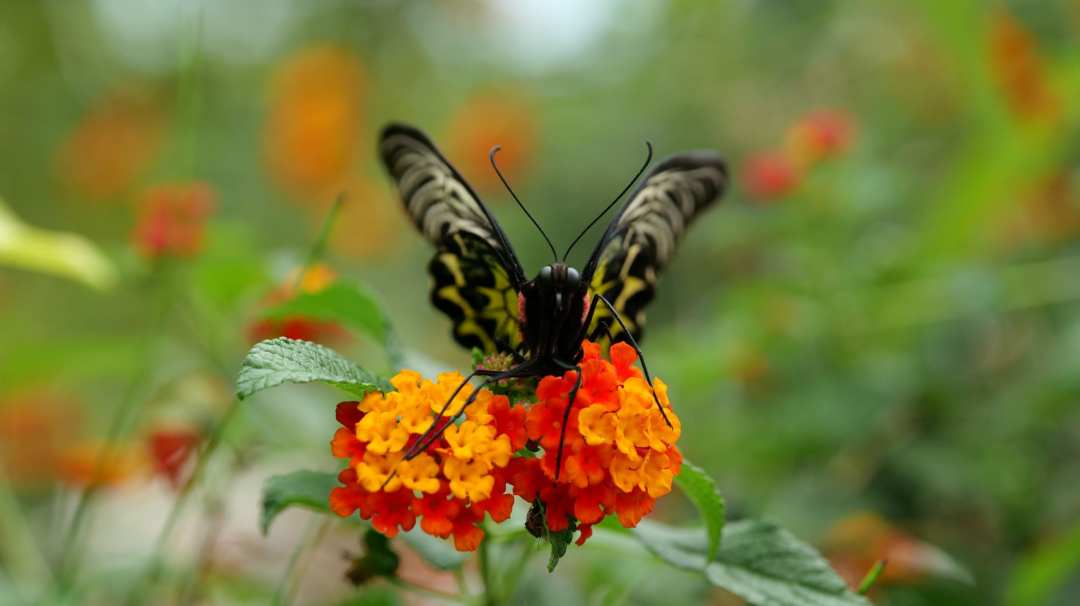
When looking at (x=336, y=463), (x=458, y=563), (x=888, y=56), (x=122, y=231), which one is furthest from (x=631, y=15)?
(x=458, y=563)

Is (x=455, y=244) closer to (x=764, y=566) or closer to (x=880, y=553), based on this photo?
(x=764, y=566)

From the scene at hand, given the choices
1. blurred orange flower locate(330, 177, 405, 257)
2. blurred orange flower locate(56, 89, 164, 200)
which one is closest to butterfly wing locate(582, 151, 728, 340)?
blurred orange flower locate(330, 177, 405, 257)

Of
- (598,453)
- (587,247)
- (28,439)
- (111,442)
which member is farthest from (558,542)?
(587,247)

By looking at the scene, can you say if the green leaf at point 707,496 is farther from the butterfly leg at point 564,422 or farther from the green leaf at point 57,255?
the green leaf at point 57,255

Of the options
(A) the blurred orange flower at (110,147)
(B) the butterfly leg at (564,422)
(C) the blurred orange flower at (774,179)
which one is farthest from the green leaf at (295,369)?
(A) the blurred orange flower at (110,147)

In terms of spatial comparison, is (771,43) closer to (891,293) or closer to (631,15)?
(631,15)

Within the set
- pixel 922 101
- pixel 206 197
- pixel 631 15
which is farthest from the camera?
pixel 631 15

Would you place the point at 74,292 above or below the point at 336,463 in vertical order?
above
